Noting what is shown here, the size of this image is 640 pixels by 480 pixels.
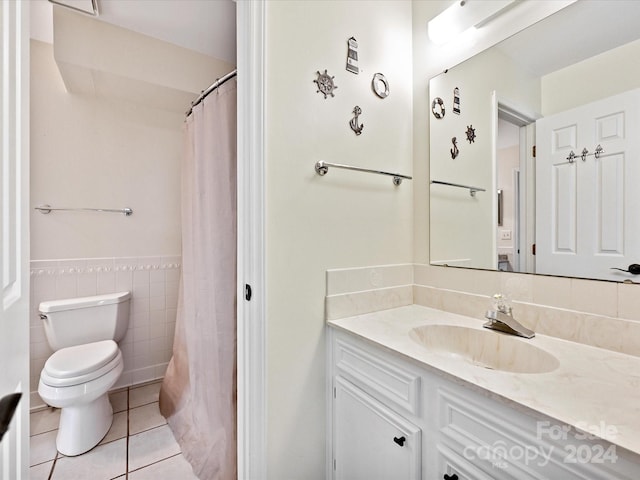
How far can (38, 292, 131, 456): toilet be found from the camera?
1527 mm

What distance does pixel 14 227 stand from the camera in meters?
0.62

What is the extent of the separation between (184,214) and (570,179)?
1.82 metres

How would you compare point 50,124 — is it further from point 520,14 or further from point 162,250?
point 520,14

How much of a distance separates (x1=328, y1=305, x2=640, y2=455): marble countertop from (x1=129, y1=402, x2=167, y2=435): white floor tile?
1.56m

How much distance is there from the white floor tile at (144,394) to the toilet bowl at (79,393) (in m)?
0.32

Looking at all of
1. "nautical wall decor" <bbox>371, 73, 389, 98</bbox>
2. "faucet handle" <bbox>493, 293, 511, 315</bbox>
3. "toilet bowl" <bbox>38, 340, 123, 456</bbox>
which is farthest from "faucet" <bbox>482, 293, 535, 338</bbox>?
"toilet bowl" <bbox>38, 340, 123, 456</bbox>

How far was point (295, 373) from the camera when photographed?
1.14 meters

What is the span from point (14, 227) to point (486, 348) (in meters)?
1.38

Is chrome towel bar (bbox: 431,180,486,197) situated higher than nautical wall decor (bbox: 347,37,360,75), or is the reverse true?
nautical wall decor (bbox: 347,37,360,75)

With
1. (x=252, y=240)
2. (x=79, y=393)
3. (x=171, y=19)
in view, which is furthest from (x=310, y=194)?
(x=79, y=393)

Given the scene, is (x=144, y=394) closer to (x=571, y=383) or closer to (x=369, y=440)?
(x=369, y=440)

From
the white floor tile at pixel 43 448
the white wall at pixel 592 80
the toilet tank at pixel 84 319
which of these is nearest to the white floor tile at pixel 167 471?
the white floor tile at pixel 43 448

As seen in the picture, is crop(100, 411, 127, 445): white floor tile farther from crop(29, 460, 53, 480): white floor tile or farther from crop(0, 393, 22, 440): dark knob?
crop(0, 393, 22, 440): dark knob

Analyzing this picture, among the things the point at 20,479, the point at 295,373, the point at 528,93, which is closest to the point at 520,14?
the point at 528,93
